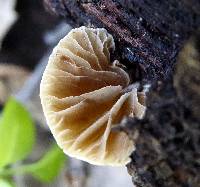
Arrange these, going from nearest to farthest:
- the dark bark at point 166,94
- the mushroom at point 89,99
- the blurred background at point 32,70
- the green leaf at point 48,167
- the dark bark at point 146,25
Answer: the dark bark at point 166,94 → the dark bark at point 146,25 → the mushroom at point 89,99 → the green leaf at point 48,167 → the blurred background at point 32,70

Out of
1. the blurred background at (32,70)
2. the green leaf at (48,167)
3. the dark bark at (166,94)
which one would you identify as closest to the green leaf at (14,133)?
the green leaf at (48,167)

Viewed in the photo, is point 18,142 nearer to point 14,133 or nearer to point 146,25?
→ point 14,133

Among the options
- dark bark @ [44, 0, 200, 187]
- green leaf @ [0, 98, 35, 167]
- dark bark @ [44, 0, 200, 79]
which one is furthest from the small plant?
dark bark @ [44, 0, 200, 187]

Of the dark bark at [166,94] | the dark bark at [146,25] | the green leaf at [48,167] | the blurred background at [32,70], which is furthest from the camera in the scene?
the blurred background at [32,70]

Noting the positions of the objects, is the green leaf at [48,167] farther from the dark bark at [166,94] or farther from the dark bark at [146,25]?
the dark bark at [166,94]

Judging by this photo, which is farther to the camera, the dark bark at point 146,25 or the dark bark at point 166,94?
the dark bark at point 146,25

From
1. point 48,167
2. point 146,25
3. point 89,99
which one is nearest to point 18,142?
point 48,167

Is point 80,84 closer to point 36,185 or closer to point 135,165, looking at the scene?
point 135,165
